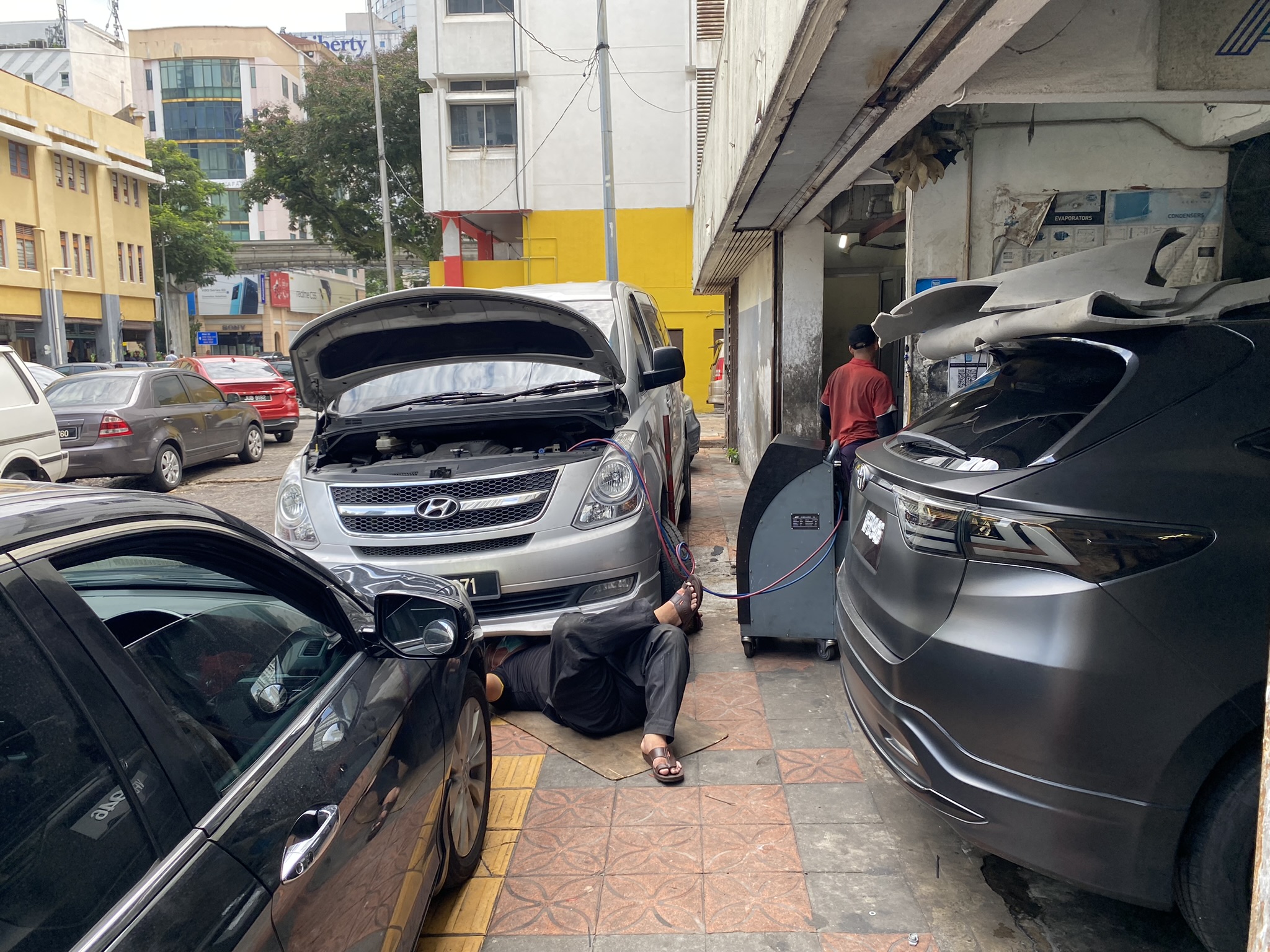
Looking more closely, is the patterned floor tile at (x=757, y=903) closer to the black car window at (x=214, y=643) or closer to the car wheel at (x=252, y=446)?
the black car window at (x=214, y=643)

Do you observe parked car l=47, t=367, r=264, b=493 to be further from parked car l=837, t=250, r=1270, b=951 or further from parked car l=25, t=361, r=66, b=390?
parked car l=837, t=250, r=1270, b=951

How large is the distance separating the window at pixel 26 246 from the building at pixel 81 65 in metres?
11.1

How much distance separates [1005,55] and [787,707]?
3401mm

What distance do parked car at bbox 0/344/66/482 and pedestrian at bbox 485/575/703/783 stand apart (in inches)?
262

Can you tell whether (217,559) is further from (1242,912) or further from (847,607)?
(1242,912)

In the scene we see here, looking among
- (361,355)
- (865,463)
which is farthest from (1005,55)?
(361,355)

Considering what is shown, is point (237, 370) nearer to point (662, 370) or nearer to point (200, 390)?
point (200, 390)

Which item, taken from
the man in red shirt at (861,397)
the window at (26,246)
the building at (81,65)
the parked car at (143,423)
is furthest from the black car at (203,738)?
the building at (81,65)

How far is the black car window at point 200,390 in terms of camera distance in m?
13.1

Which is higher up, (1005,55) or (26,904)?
(1005,55)

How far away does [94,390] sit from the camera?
1180 cm

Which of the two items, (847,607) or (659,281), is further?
(659,281)

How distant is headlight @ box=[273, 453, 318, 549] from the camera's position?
4.68m

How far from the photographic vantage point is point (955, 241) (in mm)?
6121
